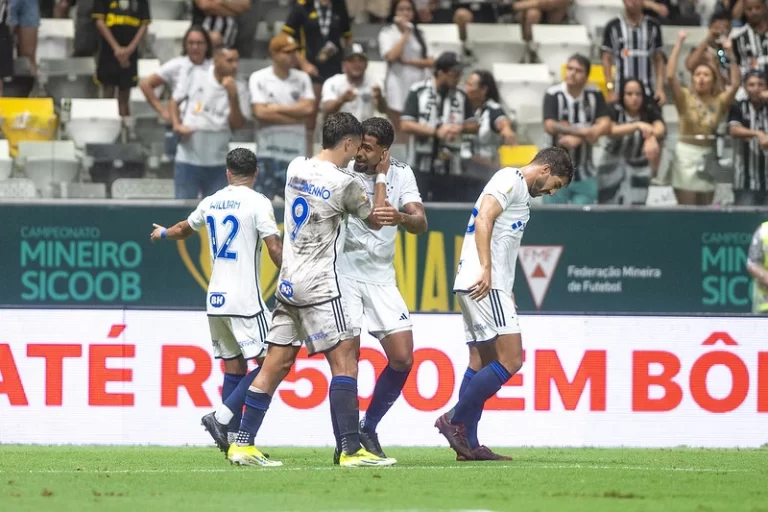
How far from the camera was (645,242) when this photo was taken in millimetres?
14961

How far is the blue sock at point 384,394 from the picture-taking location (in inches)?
362

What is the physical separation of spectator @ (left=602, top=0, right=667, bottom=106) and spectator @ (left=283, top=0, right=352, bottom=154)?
3061 millimetres

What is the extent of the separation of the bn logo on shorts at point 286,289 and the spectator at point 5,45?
8.15 m

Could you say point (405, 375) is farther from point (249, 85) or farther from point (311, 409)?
point (249, 85)

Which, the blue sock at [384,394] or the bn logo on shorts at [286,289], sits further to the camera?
the blue sock at [384,394]

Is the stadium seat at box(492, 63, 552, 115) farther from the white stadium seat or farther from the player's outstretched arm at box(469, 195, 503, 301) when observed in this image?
the player's outstretched arm at box(469, 195, 503, 301)

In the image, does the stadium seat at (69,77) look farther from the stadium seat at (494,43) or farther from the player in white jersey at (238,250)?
the player in white jersey at (238,250)

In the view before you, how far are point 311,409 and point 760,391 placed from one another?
147 inches

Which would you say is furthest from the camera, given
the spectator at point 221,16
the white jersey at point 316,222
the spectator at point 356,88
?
the spectator at point 221,16

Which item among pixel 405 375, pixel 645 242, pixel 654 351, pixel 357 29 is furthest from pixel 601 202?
pixel 405 375

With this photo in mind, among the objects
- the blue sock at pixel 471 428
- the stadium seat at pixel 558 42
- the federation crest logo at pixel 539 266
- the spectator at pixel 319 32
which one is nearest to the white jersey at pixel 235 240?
the blue sock at pixel 471 428

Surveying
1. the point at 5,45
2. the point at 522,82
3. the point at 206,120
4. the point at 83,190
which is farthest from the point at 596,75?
the point at 5,45

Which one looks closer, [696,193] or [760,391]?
[760,391]

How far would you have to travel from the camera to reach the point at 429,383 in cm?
1162
